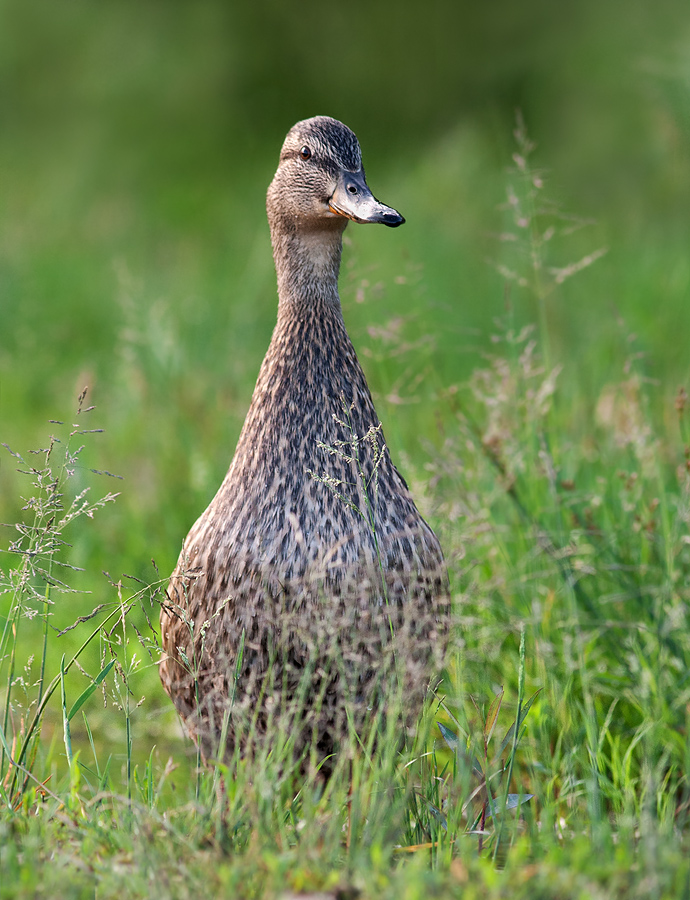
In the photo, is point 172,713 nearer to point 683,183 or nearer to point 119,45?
point 683,183

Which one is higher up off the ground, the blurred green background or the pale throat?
the blurred green background

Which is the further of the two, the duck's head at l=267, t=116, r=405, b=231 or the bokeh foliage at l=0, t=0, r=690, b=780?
the bokeh foliage at l=0, t=0, r=690, b=780

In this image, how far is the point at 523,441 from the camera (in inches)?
128

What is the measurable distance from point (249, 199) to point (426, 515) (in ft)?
19.5

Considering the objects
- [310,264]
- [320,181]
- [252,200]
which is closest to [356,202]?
[320,181]

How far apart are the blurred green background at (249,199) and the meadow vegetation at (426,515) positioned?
0.03 meters

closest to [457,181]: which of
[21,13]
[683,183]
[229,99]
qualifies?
[683,183]

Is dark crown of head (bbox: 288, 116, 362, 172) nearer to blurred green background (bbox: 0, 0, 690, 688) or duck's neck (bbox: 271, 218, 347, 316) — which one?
duck's neck (bbox: 271, 218, 347, 316)

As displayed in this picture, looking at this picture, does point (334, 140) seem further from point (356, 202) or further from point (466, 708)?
point (466, 708)

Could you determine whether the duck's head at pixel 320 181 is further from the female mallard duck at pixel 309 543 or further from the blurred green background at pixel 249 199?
the blurred green background at pixel 249 199

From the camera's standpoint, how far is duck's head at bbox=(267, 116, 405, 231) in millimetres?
2477

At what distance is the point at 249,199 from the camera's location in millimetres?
8641

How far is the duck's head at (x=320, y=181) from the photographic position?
2477 millimetres

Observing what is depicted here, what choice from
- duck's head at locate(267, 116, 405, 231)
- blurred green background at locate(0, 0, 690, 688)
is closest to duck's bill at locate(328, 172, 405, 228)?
duck's head at locate(267, 116, 405, 231)
